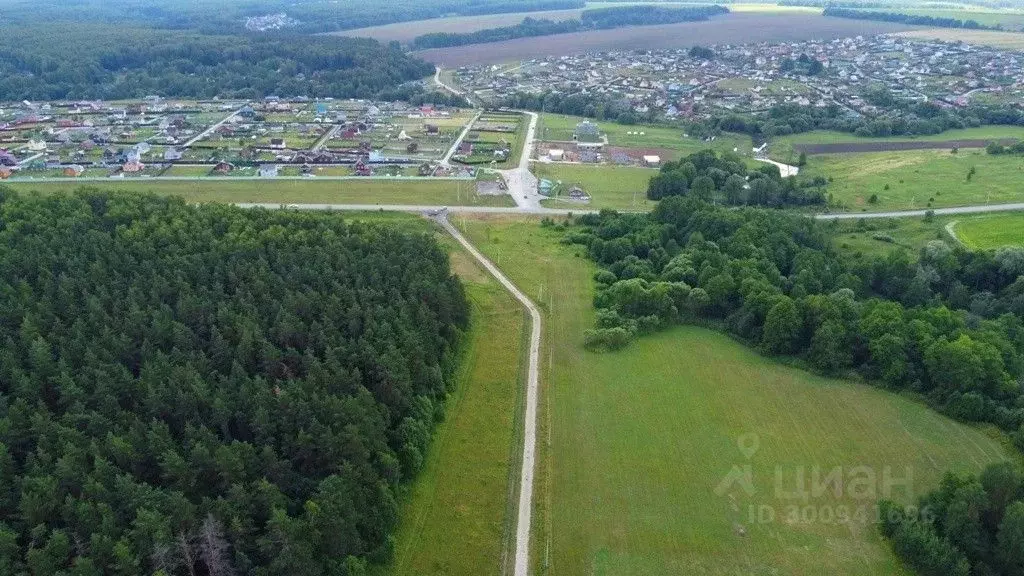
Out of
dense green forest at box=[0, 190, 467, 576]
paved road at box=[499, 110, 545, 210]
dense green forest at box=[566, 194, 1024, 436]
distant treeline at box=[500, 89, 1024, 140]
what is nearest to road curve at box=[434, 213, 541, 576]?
dense green forest at box=[566, 194, 1024, 436]

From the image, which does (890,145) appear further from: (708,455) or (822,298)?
(708,455)

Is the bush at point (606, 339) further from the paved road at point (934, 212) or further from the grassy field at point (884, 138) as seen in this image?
the grassy field at point (884, 138)

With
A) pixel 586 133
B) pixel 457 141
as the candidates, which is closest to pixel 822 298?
pixel 457 141

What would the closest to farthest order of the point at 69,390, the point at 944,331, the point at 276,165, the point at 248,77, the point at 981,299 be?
the point at 69,390, the point at 944,331, the point at 981,299, the point at 276,165, the point at 248,77

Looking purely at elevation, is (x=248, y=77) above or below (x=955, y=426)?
above

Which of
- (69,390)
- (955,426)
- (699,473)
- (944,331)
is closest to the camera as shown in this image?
(69,390)

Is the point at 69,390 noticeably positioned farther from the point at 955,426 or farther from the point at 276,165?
the point at 276,165

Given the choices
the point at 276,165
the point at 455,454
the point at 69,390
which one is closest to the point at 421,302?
the point at 455,454
